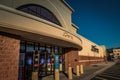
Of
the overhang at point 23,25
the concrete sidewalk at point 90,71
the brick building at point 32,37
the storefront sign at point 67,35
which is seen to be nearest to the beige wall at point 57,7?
the brick building at point 32,37

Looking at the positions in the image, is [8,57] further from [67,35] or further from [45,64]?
[45,64]

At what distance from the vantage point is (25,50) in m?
14.3

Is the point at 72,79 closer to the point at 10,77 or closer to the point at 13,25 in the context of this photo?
the point at 10,77

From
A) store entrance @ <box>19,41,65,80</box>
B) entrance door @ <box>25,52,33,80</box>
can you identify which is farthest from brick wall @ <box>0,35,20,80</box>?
entrance door @ <box>25,52,33,80</box>

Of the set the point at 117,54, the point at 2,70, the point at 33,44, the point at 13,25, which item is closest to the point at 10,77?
the point at 2,70

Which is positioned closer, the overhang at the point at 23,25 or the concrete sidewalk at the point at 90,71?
the overhang at the point at 23,25

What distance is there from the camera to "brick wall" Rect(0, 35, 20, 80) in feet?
30.6

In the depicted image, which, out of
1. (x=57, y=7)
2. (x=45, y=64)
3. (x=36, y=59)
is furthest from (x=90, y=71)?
(x=57, y=7)

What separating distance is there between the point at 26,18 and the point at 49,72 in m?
9.79

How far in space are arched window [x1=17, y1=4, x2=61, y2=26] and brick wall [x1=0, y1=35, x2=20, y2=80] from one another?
390 centimetres

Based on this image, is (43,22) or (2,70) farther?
(43,22)

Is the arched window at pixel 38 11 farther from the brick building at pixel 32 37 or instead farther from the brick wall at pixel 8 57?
the brick wall at pixel 8 57

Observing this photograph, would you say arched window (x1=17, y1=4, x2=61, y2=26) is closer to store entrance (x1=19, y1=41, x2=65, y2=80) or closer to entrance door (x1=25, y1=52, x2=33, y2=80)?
store entrance (x1=19, y1=41, x2=65, y2=80)

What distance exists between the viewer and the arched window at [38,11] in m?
13.7
